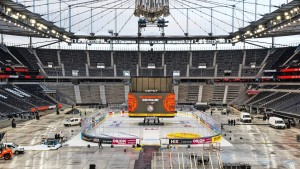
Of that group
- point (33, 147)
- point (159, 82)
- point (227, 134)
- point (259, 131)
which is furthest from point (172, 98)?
point (33, 147)

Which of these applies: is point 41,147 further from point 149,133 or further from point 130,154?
point 149,133

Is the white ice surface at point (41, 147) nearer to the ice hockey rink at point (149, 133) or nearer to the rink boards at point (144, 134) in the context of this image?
the ice hockey rink at point (149, 133)

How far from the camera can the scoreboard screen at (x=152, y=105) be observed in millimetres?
47469

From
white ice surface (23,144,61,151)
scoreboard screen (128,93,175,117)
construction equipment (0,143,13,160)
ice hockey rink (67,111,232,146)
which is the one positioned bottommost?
white ice surface (23,144,61,151)

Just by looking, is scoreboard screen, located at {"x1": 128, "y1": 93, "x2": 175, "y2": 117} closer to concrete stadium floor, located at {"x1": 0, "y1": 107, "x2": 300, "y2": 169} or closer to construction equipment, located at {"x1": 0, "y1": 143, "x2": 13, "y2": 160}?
concrete stadium floor, located at {"x1": 0, "y1": 107, "x2": 300, "y2": 169}

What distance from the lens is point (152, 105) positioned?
4747 centimetres

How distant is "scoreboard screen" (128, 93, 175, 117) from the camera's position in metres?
47.5

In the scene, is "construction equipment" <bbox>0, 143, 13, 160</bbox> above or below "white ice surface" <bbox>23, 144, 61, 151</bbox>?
above

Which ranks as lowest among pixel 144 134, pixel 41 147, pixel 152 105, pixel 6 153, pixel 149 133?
pixel 41 147

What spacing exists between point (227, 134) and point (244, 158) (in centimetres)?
1430

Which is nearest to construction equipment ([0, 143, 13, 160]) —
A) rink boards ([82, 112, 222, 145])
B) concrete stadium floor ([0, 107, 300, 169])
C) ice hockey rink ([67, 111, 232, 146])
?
concrete stadium floor ([0, 107, 300, 169])

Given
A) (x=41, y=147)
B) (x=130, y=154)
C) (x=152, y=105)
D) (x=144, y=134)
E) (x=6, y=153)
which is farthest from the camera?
(x=152, y=105)

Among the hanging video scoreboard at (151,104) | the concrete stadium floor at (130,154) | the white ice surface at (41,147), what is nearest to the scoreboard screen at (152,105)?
the hanging video scoreboard at (151,104)

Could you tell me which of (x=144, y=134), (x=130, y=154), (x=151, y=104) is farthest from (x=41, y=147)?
(x=151, y=104)
